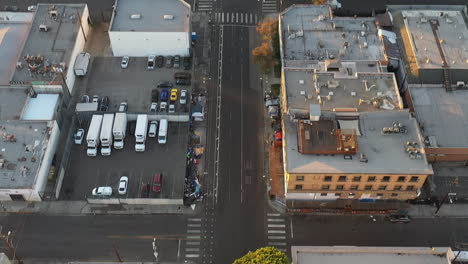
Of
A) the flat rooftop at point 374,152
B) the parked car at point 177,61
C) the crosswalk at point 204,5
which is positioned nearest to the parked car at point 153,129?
the parked car at point 177,61

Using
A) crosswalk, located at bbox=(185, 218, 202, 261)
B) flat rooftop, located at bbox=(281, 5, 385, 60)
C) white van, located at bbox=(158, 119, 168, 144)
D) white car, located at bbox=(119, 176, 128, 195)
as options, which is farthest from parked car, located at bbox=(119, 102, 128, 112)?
flat rooftop, located at bbox=(281, 5, 385, 60)

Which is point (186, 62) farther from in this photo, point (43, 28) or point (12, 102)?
point (12, 102)

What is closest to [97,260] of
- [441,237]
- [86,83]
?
[86,83]

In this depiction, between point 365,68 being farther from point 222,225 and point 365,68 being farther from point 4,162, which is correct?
point 4,162

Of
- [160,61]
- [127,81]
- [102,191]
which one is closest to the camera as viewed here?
[102,191]

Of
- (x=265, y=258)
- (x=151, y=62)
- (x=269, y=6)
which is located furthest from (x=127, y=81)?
(x=265, y=258)

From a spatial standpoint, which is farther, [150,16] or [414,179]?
[150,16]

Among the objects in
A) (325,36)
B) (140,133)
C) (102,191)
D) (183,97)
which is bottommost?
(102,191)
